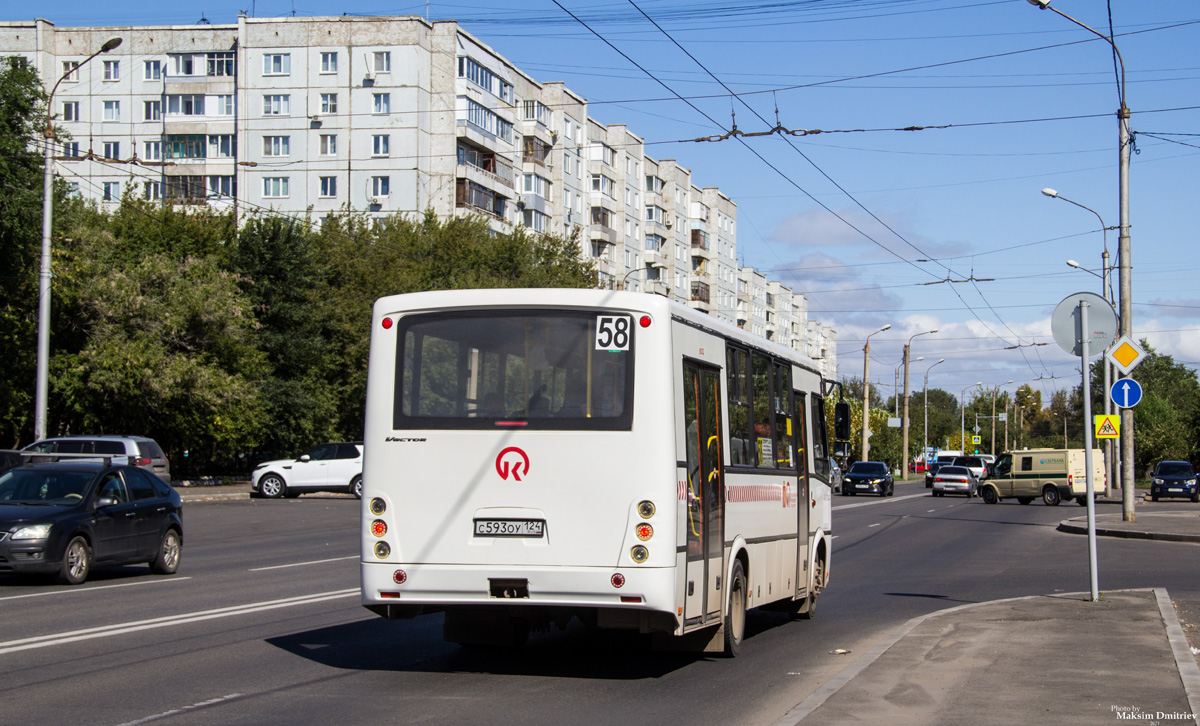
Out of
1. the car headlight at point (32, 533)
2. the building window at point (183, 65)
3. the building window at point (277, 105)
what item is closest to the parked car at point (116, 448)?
the car headlight at point (32, 533)

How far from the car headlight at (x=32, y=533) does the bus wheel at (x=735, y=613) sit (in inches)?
342

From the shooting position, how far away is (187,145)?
7219 cm

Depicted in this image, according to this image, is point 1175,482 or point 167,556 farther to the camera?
point 1175,482

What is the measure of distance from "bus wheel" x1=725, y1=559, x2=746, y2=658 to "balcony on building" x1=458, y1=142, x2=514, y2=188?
195 ft

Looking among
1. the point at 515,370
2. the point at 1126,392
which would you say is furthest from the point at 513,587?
the point at 1126,392

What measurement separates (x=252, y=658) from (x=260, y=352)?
39669mm

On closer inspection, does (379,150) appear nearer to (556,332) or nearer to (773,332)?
(556,332)

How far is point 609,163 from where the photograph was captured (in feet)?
312

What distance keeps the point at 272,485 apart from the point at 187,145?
3842 cm

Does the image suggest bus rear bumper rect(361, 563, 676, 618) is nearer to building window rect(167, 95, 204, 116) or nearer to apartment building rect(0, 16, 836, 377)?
apartment building rect(0, 16, 836, 377)

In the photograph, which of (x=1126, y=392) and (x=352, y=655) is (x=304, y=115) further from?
(x=352, y=655)

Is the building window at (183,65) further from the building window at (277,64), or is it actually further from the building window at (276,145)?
the building window at (276,145)

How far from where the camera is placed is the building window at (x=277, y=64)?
7050 centimetres

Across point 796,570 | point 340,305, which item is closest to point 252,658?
point 796,570
